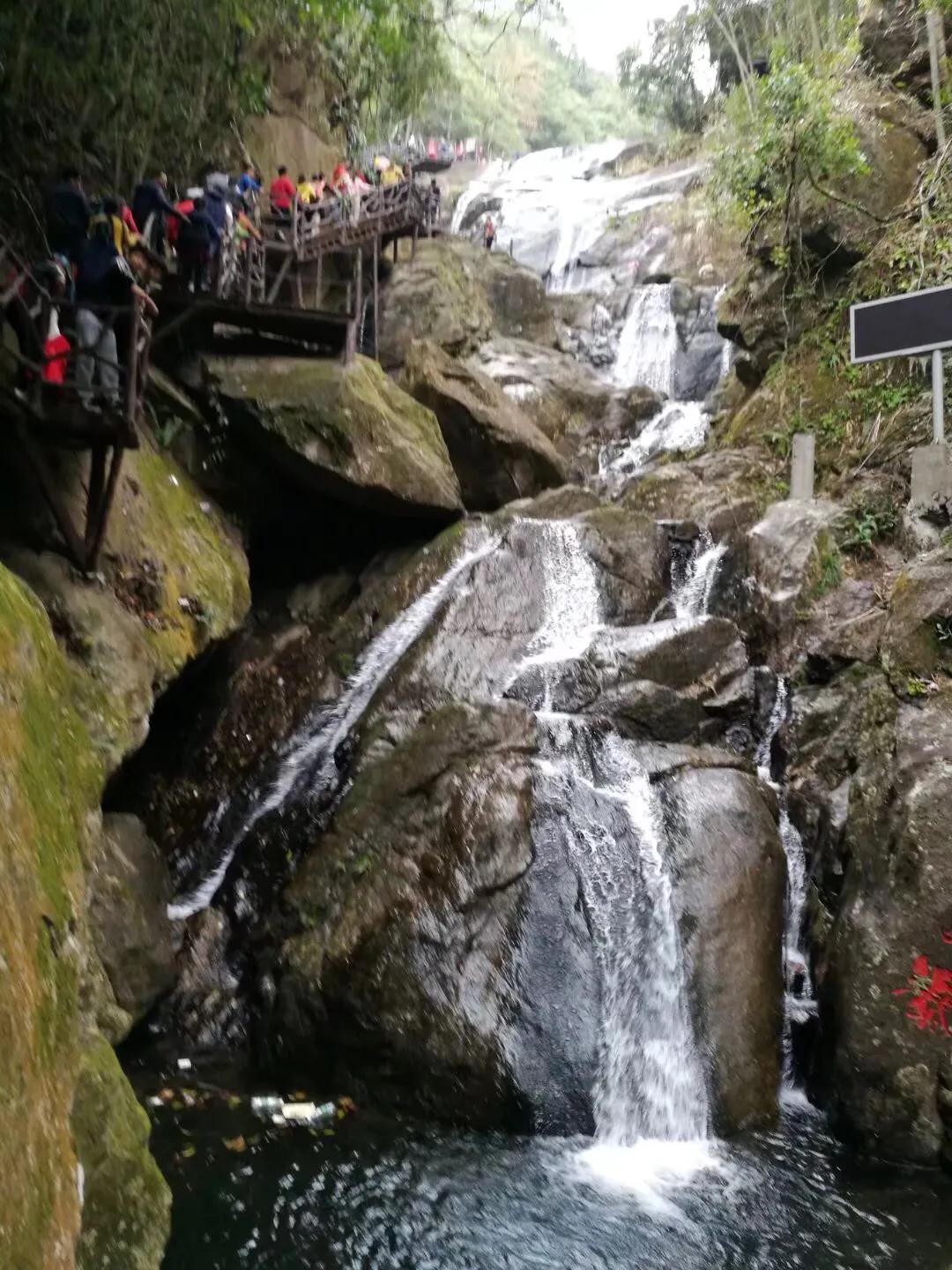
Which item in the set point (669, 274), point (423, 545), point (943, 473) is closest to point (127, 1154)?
point (423, 545)

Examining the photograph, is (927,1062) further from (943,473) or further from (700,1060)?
(943,473)

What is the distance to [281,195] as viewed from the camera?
48.1ft

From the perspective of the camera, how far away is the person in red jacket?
14594 millimetres

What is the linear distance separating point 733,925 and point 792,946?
3.35 feet

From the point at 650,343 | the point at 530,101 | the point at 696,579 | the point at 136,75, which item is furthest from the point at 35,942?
the point at 530,101

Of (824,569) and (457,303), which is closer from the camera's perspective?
(824,569)

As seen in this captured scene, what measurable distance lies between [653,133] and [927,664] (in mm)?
34698

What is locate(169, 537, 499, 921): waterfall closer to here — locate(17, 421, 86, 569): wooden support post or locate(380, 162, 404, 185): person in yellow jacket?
locate(17, 421, 86, 569): wooden support post

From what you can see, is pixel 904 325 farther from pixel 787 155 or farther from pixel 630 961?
pixel 630 961

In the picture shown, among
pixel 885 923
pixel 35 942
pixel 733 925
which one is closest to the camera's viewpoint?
pixel 35 942

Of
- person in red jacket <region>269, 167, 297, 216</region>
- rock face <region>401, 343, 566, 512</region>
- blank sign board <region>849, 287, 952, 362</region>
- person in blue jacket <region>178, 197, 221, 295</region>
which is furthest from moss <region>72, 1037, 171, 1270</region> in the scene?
person in red jacket <region>269, 167, 297, 216</region>

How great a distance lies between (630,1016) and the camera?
719 centimetres

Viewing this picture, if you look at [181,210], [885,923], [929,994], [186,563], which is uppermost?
[181,210]

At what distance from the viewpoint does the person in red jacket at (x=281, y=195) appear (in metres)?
14.6
